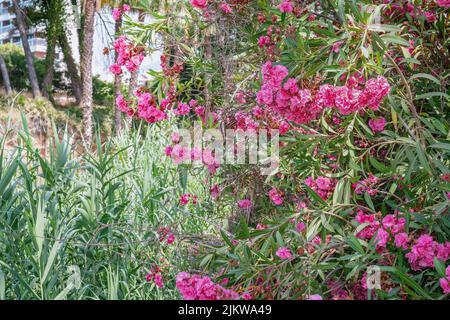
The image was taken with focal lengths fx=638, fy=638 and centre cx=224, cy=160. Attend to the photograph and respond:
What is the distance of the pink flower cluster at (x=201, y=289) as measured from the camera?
6.31 ft

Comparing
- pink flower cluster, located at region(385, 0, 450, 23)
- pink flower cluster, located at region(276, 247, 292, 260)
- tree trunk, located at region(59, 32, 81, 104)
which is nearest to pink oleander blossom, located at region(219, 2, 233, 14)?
pink flower cluster, located at region(385, 0, 450, 23)

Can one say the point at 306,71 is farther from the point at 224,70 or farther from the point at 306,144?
the point at 224,70

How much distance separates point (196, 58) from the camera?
333cm

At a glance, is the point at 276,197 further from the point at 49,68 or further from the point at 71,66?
the point at 71,66

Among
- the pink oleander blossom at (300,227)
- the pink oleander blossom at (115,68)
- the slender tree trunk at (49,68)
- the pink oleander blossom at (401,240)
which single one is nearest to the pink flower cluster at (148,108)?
the pink oleander blossom at (115,68)

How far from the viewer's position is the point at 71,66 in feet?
Answer: 77.0

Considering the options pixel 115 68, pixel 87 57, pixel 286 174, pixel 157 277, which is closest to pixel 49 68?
pixel 87 57

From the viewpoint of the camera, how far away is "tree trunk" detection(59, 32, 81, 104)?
22944mm

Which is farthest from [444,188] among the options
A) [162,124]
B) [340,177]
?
[162,124]

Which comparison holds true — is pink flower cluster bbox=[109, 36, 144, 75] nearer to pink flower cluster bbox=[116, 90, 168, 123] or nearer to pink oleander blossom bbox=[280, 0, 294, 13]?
pink flower cluster bbox=[116, 90, 168, 123]

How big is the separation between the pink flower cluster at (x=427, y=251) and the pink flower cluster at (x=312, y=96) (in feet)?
1.57

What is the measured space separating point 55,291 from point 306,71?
146 centimetres

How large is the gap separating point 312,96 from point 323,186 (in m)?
0.48
